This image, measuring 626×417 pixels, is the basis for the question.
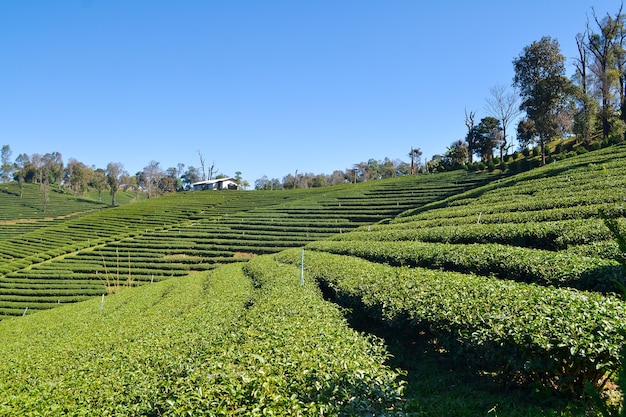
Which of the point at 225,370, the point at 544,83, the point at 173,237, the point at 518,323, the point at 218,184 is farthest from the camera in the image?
the point at 218,184

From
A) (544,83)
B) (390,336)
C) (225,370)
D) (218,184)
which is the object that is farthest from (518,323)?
(218,184)

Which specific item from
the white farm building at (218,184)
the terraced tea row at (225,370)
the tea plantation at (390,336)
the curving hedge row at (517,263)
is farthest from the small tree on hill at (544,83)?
the white farm building at (218,184)

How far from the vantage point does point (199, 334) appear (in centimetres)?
929

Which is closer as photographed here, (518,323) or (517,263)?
(518,323)

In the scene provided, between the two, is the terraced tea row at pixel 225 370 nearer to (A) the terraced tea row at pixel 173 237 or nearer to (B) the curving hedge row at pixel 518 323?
(B) the curving hedge row at pixel 518 323

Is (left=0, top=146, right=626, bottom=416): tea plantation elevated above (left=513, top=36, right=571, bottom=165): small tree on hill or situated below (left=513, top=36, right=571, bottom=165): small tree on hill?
below

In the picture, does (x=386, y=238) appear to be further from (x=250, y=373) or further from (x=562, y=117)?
(x=562, y=117)

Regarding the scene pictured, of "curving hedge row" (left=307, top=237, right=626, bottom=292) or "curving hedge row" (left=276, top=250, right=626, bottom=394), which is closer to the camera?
"curving hedge row" (left=276, top=250, right=626, bottom=394)

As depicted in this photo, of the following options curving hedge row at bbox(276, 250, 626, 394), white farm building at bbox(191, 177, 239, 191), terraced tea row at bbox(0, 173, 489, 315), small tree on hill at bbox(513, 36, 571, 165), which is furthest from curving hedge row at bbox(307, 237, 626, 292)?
white farm building at bbox(191, 177, 239, 191)

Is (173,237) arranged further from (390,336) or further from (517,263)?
(517,263)

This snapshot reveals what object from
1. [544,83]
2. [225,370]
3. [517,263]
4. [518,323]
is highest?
[544,83]

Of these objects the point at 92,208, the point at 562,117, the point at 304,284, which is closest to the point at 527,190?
the point at 304,284

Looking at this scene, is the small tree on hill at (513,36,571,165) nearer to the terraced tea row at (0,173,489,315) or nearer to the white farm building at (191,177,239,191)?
the terraced tea row at (0,173,489,315)

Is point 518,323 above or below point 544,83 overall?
below
